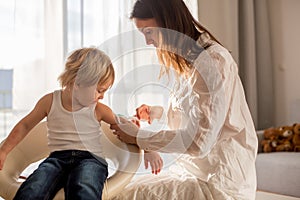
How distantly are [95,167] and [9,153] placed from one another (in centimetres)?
33

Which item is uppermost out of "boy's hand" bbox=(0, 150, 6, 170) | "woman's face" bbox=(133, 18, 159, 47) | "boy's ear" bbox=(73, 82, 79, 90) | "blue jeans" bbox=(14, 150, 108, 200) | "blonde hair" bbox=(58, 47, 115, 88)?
"woman's face" bbox=(133, 18, 159, 47)

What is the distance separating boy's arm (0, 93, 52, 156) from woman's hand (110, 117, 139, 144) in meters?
0.26

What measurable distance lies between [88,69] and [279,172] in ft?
5.33

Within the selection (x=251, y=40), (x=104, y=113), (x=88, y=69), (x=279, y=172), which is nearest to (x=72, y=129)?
(x=104, y=113)

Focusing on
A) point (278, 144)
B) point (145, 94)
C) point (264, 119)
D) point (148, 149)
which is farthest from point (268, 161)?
point (148, 149)

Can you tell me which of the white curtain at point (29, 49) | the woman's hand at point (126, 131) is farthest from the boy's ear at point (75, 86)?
the white curtain at point (29, 49)

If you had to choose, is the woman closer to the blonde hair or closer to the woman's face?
the woman's face

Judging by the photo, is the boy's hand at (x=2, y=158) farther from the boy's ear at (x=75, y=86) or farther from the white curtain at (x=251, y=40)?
the white curtain at (x=251, y=40)

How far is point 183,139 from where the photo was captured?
1.33 metres

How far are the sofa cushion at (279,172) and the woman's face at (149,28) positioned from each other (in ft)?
4.86

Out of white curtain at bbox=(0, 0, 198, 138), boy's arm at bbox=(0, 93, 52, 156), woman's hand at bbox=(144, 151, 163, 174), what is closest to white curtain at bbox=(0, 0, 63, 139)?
white curtain at bbox=(0, 0, 198, 138)

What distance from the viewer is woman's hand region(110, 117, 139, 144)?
1.41 metres

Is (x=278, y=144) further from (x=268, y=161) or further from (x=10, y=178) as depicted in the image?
(x=10, y=178)

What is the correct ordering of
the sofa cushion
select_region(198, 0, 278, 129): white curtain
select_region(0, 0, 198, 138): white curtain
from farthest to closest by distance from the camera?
select_region(198, 0, 278, 129): white curtain < the sofa cushion < select_region(0, 0, 198, 138): white curtain
